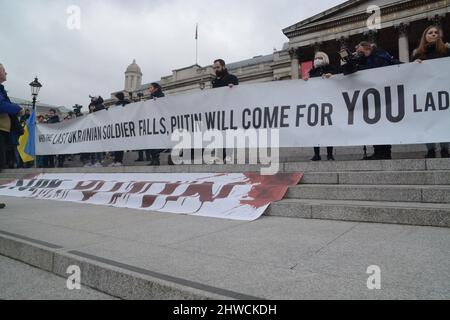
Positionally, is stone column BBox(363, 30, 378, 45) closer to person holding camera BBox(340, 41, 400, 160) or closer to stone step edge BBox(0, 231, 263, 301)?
person holding camera BBox(340, 41, 400, 160)

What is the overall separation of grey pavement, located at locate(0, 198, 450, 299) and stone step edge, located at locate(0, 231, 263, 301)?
0.04 m

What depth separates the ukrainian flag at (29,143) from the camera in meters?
9.24

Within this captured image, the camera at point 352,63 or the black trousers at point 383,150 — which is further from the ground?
the camera at point 352,63

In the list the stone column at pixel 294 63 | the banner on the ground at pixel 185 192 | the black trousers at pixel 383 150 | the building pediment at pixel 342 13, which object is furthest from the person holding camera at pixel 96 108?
the building pediment at pixel 342 13

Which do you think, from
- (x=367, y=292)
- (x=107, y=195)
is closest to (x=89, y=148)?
(x=107, y=195)

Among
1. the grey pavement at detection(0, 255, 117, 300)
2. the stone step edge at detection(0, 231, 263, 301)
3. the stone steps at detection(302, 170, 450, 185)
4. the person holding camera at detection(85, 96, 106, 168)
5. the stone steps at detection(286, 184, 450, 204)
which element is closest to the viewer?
the stone step edge at detection(0, 231, 263, 301)

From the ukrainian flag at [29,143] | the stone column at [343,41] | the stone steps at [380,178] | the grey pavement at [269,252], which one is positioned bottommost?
the grey pavement at [269,252]

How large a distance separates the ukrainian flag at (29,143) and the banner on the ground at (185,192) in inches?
99.6

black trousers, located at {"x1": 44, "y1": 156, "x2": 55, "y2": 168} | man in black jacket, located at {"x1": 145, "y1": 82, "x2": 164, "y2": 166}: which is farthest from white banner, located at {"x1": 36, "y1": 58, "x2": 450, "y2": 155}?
black trousers, located at {"x1": 44, "y1": 156, "x2": 55, "y2": 168}

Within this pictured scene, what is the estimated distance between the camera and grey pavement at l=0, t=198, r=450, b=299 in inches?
67.3

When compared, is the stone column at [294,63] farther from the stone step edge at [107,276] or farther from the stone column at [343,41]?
the stone step edge at [107,276]
